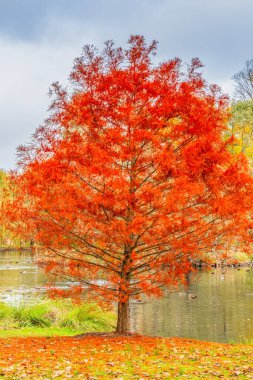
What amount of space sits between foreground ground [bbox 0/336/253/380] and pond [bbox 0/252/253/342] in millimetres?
4456

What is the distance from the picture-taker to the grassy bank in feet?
66.3

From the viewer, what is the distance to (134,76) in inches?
568

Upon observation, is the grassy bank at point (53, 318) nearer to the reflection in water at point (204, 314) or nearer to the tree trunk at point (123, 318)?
the reflection in water at point (204, 314)

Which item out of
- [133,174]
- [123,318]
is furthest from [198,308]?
[133,174]

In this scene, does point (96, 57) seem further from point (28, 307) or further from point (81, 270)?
point (28, 307)

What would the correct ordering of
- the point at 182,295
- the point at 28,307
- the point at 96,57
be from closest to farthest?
the point at 96,57 → the point at 28,307 → the point at 182,295

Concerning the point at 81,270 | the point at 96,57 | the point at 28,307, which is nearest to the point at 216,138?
the point at 96,57

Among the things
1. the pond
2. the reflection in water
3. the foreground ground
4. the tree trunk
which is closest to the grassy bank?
the pond

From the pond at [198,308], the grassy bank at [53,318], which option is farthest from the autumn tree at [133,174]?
the grassy bank at [53,318]

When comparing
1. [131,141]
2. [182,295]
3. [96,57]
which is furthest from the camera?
[182,295]

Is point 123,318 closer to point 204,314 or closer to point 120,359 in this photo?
point 120,359

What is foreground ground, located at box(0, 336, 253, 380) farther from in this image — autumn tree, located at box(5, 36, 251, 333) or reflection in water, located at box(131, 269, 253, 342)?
reflection in water, located at box(131, 269, 253, 342)

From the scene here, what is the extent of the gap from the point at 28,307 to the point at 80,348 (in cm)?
892

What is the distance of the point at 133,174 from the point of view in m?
14.4
